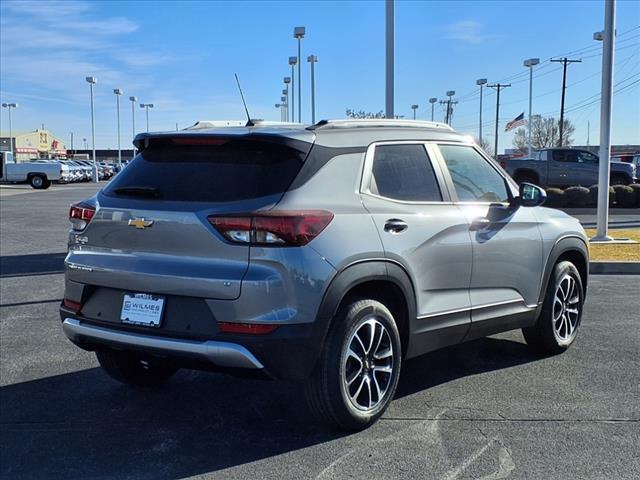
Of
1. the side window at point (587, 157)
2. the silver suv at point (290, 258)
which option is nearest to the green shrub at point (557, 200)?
the side window at point (587, 157)

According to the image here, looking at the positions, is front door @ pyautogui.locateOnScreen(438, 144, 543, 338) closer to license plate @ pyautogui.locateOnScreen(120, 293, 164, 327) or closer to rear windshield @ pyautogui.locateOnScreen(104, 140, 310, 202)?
rear windshield @ pyautogui.locateOnScreen(104, 140, 310, 202)

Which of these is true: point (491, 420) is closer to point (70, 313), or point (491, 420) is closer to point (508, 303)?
point (508, 303)

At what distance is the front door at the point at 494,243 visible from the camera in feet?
16.2

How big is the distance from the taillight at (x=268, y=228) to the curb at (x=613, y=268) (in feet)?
26.5

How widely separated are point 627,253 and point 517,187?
703cm

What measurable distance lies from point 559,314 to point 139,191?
3.77 metres

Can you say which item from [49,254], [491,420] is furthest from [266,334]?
[49,254]

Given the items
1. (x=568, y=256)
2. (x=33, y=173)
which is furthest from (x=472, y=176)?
(x=33, y=173)

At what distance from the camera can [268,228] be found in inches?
144

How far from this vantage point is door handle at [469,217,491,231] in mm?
4891

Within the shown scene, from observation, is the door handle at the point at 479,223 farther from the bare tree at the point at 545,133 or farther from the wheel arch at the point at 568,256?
the bare tree at the point at 545,133

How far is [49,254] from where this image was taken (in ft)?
39.7

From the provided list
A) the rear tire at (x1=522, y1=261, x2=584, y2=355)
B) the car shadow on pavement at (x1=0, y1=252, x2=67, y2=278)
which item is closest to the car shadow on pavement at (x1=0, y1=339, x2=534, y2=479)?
the rear tire at (x1=522, y1=261, x2=584, y2=355)

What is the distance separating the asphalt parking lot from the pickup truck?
18.9 metres
